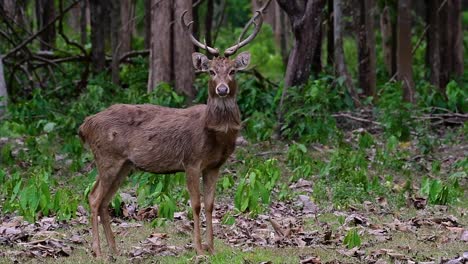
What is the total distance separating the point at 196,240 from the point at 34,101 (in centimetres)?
824

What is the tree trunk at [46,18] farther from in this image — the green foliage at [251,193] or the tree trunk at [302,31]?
the green foliage at [251,193]

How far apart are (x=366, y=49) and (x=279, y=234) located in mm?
10281

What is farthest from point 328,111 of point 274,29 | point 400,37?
point 274,29

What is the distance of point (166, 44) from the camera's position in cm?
1652

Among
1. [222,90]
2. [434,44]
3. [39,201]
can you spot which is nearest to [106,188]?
[39,201]

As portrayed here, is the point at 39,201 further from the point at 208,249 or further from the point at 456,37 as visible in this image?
the point at 456,37

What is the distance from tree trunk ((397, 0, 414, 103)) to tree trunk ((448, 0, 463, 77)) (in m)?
3.18

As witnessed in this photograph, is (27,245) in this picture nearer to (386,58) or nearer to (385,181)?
(385,181)

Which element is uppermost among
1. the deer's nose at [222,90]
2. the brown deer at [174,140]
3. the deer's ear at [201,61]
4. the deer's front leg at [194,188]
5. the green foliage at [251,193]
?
the deer's ear at [201,61]

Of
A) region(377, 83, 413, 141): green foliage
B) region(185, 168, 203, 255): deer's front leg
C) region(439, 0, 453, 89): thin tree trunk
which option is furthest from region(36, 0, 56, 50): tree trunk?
region(185, 168, 203, 255): deer's front leg

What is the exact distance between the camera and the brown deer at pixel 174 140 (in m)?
8.59

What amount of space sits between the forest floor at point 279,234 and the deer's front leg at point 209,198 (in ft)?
0.49

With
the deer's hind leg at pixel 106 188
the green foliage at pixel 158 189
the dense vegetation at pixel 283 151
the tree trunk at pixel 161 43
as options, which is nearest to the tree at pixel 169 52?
the tree trunk at pixel 161 43

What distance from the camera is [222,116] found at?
8602 millimetres
